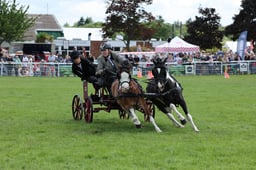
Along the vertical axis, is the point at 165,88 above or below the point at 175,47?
below

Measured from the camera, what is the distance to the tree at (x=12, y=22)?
4956 centimetres

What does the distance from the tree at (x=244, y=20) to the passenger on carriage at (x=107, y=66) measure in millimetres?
53452

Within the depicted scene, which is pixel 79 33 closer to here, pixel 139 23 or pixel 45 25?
pixel 45 25

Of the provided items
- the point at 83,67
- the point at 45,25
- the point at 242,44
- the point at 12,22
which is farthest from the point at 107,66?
the point at 45,25

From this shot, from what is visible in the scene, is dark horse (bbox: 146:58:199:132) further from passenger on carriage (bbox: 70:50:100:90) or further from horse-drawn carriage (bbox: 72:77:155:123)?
passenger on carriage (bbox: 70:50:100:90)

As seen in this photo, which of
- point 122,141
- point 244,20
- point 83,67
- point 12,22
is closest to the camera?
point 122,141

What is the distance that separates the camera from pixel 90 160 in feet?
26.0

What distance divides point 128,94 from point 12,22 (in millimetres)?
40826

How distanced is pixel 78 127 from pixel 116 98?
1.12m

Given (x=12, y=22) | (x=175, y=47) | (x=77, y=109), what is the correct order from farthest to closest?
(x=12, y=22)
(x=175, y=47)
(x=77, y=109)

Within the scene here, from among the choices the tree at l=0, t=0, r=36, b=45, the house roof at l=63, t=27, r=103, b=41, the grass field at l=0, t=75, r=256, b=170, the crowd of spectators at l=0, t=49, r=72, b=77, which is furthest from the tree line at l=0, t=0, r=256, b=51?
the grass field at l=0, t=75, r=256, b=170

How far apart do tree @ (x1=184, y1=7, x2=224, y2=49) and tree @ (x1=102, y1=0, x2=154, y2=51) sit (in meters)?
7.51

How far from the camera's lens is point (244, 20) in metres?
65.8

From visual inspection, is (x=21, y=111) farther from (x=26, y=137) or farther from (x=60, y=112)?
(x=26, y=137)
